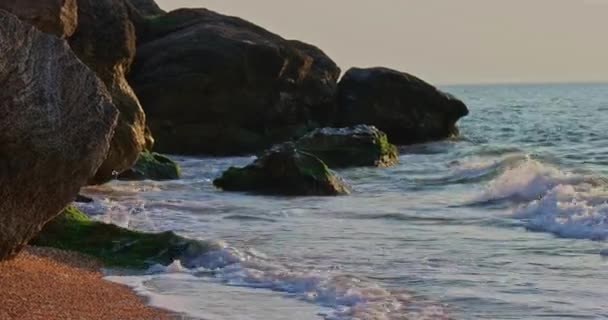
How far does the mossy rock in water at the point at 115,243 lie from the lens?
11320mm

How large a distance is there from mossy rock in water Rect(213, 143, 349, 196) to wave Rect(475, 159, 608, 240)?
9.62ft

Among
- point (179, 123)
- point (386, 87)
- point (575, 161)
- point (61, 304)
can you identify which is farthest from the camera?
point (386, 87)

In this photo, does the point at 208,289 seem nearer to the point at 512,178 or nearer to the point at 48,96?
the point at 48,96

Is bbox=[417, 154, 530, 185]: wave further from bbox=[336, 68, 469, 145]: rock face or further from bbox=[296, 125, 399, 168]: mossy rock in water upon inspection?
bbox=[336, 68, 469, 145]: rock face

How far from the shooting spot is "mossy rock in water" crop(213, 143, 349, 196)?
20672 millimetres

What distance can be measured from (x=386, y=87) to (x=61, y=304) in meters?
31.3

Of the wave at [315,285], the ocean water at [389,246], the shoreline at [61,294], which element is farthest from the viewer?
the ocean water at [389,246]

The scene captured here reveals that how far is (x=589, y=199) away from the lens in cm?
1848

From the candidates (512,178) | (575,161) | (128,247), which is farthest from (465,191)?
(128,247)

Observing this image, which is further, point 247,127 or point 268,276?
point 247,127

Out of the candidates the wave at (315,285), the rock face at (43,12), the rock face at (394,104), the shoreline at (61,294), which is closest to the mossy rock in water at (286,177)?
the wave at (315,285)

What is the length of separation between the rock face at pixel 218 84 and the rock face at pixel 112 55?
495 inches

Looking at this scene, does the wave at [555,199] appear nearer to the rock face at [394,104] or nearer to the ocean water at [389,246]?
the ocean water at [389,246]

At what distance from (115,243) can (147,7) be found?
2831 centimetres
